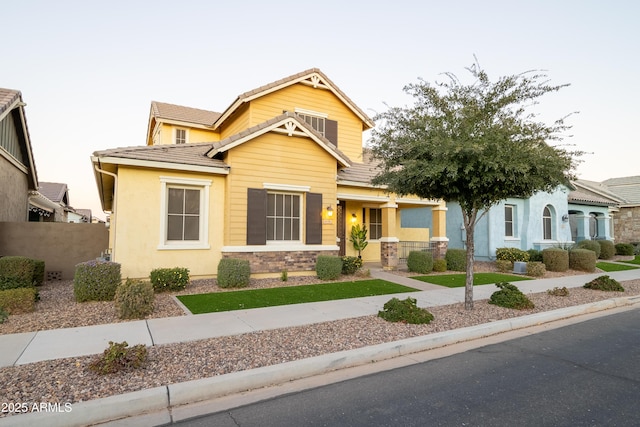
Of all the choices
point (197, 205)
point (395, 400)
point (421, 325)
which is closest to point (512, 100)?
point (421, 325)

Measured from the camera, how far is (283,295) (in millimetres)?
9008

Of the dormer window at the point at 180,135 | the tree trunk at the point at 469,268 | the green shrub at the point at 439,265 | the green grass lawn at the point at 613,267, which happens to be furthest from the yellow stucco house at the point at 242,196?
the green grass lawn at the point at 613,267

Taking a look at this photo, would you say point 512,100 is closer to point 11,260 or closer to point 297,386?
point 297,386

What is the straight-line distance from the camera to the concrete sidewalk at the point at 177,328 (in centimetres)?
504

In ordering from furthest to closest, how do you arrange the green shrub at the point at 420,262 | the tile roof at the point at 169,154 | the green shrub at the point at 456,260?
the green shrub at the point at 456,260 → the green shrub at the point at 420,262 → the tile roof at the point at 169,154

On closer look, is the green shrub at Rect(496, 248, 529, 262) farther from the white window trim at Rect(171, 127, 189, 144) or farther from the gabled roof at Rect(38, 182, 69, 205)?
the gabled roof at Rect(38, 182, 69, 205)

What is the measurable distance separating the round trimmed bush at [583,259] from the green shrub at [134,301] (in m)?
17.2

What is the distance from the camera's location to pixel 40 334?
5730 millimetres

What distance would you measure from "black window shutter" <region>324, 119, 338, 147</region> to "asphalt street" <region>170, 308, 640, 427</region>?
1160 cm

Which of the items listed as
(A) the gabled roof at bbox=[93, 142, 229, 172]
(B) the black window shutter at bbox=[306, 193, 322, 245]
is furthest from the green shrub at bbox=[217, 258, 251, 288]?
(A) the gabled roof at bbox=[93, 142, 229, 172]

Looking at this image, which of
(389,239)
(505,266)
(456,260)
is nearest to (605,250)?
(505,266)

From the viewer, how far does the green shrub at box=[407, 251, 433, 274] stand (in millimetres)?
13367

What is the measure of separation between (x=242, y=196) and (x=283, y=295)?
11.5 ft

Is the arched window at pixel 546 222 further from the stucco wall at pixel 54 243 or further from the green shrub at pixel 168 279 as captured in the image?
the stucco wall at pixel 54 243
